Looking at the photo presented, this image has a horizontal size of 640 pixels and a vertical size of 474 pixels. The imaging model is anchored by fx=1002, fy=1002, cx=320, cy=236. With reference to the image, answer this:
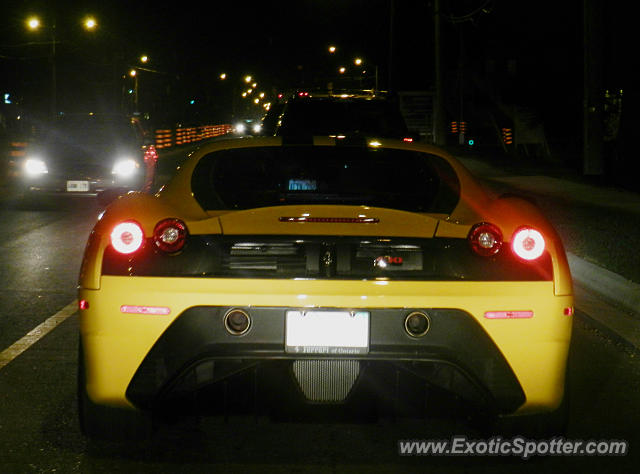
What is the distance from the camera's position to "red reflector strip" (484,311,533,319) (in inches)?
167

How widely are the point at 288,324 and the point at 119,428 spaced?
96 centimetres

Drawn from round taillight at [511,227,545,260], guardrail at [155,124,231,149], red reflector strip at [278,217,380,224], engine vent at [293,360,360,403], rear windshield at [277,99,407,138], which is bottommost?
engine vent at [293,360,360,403]

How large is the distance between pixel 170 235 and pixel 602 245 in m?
8.38

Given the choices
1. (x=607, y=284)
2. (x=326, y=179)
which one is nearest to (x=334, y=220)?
(x=326, y=179)

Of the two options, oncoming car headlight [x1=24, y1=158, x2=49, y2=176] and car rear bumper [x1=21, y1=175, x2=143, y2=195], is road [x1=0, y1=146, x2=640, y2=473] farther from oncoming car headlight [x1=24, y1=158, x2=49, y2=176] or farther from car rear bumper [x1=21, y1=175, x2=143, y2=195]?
oncoming car headlight [x1=24, y1=158, x2=49, y2=176]

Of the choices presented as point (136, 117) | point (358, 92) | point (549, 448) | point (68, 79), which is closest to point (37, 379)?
point (549, 448)

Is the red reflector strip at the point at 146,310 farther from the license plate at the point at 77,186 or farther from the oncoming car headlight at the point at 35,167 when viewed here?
the oncoming car headlight at the point at 35,167

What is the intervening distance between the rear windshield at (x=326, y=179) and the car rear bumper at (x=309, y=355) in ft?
2.40

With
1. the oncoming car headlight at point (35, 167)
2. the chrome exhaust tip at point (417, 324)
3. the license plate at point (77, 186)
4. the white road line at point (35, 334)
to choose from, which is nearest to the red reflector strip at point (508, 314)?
the chrome exhaust tip at point (417, 324)

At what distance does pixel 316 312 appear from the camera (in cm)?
422

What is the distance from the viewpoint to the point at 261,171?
665cm

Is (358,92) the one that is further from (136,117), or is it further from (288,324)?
(288,324)

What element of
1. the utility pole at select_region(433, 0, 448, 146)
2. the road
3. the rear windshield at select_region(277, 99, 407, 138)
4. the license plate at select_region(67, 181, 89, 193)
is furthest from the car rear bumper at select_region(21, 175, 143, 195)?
the utility pole at select_region(433, 0, 448, 146)

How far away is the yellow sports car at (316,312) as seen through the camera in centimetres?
421
